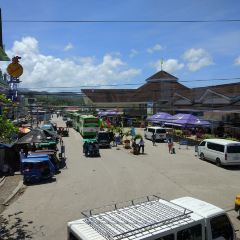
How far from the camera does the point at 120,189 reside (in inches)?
759

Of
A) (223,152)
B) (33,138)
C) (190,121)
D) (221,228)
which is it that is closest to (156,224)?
(221,228)

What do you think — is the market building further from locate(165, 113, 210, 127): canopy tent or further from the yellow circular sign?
the yellow circular sign

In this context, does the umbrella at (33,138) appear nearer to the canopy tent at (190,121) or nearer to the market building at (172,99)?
the market building at (172,99)

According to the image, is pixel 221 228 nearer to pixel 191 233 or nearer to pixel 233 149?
pixel 191 233

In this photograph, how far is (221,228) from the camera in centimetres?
889

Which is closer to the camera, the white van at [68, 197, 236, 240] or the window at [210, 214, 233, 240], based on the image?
the white van at [68, 197, 236, 240]

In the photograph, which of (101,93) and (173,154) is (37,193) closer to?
(173,154)

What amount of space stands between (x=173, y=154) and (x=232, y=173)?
9094 mm

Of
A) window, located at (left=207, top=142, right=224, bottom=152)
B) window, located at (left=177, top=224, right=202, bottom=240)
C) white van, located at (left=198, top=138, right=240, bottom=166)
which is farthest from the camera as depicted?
window, located at (left=207, top=142, right=224, bottom=152)

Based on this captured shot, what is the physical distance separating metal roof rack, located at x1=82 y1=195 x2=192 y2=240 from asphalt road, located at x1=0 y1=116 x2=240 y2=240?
4906 millimetres

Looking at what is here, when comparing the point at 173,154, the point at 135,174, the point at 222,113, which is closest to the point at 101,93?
the point at 222,113

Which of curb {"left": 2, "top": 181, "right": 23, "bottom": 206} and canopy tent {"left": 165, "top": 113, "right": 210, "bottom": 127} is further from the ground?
canopy tent {"left": 165, "top": 113, "right": 210, "bottom": 127}

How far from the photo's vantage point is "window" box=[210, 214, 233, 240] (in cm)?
862

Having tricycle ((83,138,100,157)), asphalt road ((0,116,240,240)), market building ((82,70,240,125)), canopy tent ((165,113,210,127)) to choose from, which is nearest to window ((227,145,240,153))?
asphalt road ((0,116,240,240))
